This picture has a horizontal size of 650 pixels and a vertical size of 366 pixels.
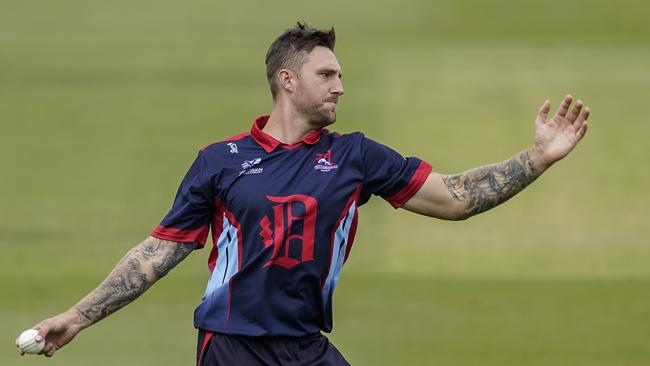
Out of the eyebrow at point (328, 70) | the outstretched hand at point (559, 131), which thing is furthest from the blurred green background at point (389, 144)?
the outstretched hand at point (559, 131)

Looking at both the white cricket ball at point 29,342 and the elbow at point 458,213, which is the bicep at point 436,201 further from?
the white cricket ball at point 29,342

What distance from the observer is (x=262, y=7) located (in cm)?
1351

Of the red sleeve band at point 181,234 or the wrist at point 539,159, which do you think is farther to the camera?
the red sleeve band at point 181,234

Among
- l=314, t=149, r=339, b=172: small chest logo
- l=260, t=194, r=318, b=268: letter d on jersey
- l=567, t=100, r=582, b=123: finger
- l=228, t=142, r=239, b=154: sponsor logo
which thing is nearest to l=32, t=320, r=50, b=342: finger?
l=260, t=194, r=318, b=268: letter d on jersey

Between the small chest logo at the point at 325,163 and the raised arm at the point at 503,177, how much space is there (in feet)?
1.34

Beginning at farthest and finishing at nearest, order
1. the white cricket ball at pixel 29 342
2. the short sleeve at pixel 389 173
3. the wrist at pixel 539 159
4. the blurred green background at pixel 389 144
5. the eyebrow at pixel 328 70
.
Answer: the blurred green background at pixel 389 144 < the eyebrow at pixel 328 70 < the short sleeve at pixel 389 173 < the wrist at pixel 539 159 < the white cricket ball at pixel 29 342

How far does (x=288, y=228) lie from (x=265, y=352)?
0.56 metres

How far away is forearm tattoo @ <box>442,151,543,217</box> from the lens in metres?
5.70

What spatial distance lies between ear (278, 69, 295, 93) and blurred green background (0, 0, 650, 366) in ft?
12.1

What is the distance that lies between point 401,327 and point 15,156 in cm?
442

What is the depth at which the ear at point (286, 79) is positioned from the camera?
5945 mm

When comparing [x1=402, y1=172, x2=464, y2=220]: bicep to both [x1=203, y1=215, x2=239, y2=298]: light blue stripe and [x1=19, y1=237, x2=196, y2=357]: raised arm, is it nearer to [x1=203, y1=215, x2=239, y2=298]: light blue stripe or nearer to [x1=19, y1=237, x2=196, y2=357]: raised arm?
[x1=203, y1=215, x2=239, y2=298]: light blue stripe

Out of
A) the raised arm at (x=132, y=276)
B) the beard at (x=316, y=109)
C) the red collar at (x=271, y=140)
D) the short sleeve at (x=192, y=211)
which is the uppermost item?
the beard at (x=316, y=109)

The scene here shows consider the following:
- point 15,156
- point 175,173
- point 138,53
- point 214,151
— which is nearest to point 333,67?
point 214,151
